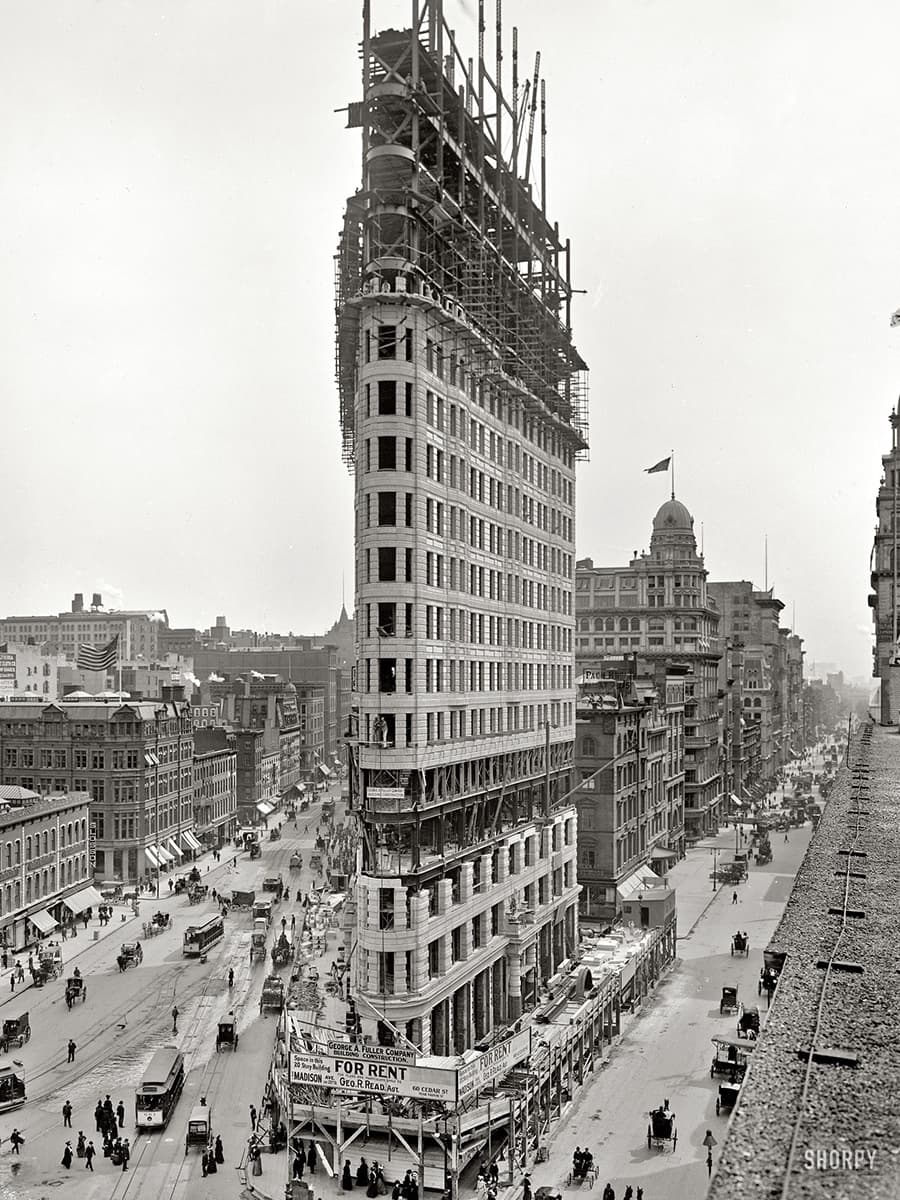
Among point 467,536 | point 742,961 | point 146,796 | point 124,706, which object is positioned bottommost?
point 742,961

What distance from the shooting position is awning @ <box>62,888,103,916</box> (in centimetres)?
8656

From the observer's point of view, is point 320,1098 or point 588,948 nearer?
point 320,1098

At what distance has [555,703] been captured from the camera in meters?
72.8

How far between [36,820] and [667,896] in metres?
47.8

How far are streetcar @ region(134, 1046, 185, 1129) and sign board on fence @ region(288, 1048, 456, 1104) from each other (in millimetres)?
10530

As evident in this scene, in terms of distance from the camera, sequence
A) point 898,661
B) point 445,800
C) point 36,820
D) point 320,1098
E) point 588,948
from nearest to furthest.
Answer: point 320,1098 → point 445,800 → point 588,948 → point 36,820 → point 898,661

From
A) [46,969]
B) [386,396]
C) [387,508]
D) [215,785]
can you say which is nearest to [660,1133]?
[387,508]

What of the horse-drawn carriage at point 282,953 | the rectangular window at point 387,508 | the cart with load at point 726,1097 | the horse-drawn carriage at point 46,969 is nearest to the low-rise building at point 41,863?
the horse-drawn carriage at point 46,969

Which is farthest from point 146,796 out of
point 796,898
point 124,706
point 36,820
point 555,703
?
point 796,898

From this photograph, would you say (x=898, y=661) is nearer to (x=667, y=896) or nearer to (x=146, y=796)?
(x=667, y=896)

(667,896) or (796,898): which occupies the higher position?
(796,898)

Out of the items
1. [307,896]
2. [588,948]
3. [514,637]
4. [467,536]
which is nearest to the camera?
[467,536]

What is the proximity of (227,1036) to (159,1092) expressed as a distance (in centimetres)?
968

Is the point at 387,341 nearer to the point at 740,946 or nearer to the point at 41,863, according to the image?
the point at 740,946
